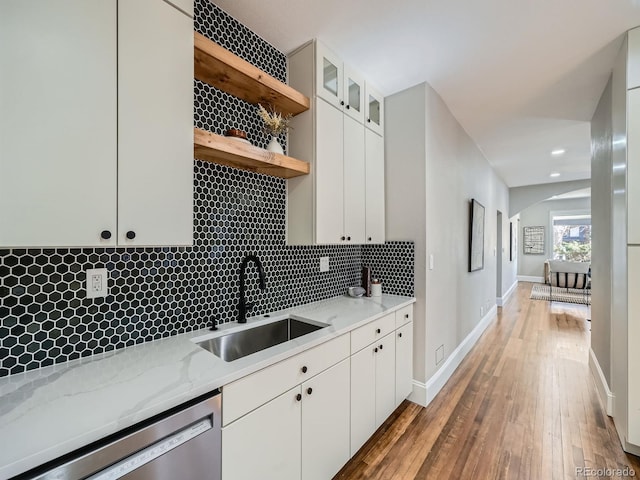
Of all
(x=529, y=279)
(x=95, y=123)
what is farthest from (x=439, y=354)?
(x=529, y=279)

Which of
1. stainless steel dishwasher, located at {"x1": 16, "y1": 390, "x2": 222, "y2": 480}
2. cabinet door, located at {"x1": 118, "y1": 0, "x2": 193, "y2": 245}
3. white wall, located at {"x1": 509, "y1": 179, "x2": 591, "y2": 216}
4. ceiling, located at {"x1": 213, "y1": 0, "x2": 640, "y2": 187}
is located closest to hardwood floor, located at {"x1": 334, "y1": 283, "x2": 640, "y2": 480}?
stainless steel dishwasher, located at {"x1": 16, "y1": 390, "x2": 222, "y2": 480}

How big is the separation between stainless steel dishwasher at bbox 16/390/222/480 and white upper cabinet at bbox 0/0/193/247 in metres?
0.61

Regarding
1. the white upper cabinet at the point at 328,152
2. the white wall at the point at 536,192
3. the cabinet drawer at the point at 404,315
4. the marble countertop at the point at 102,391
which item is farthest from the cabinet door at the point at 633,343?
the white wall at the point at 536,192

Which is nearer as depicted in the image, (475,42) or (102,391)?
(102,391)

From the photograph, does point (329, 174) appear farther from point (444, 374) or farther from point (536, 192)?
point (536, 192)

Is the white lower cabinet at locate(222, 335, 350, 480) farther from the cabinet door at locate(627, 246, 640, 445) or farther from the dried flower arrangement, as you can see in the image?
the cabinet door at locate(627, 246, 640, 445)

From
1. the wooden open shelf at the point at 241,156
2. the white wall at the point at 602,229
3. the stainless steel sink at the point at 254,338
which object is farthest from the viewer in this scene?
the white wall at the point at 602,229

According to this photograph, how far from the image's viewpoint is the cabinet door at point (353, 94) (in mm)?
2123

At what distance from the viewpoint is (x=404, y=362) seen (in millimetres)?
2299

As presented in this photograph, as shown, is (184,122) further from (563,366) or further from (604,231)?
(563,366)

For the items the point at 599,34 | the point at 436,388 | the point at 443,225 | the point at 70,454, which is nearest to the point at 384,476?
the point at 436,388

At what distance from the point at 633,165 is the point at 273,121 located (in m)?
2.25

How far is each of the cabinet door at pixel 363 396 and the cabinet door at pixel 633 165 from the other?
178cm

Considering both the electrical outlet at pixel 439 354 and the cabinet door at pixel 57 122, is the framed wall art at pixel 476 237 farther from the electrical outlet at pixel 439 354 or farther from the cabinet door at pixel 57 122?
the cabinet door at pixel 57 122
